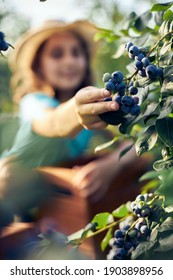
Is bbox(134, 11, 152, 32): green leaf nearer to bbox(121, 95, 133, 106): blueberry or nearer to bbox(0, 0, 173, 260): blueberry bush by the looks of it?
bbox(0, 0, 173, 260): blueberry bush

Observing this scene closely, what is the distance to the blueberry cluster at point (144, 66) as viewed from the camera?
0.82 m

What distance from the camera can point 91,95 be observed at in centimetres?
90

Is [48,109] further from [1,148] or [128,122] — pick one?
[128,122]

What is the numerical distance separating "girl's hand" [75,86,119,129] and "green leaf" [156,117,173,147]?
0.24ft

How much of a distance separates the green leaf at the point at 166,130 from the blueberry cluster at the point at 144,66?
0.07 meters

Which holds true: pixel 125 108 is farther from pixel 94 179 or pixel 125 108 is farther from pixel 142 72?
pixel 94 179

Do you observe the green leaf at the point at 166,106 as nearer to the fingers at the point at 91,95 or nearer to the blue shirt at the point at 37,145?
the fingers at the point at 91,95

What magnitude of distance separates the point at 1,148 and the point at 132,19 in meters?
1.51

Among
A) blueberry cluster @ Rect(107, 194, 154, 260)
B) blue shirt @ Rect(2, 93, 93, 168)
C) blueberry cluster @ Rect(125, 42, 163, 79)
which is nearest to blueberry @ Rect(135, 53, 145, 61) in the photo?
blueberry cluster @ Rect(125, 42, 163, 79)

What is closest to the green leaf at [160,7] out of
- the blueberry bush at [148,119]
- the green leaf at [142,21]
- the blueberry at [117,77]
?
the blueberry bush at [148,119]

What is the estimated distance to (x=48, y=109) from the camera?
2041 mm

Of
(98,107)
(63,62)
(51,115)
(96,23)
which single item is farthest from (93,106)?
(96,23)

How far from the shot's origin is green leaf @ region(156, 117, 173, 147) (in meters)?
0.83
